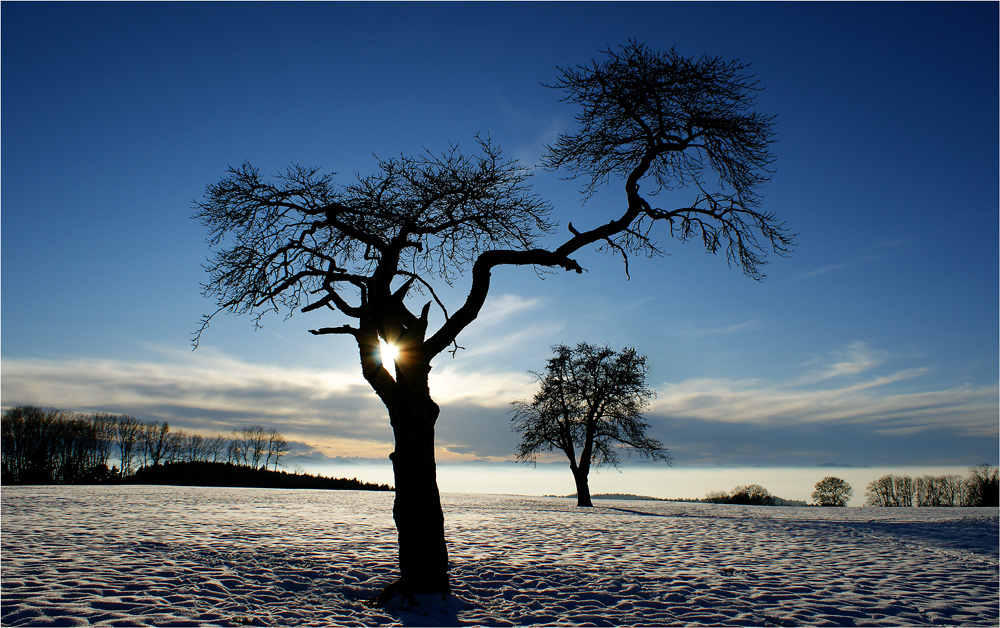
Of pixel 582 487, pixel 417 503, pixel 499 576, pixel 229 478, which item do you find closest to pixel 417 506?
pixel 417 503

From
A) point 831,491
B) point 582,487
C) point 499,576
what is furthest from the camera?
point 831,491

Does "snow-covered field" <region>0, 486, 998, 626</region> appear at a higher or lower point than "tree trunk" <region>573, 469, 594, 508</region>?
higher

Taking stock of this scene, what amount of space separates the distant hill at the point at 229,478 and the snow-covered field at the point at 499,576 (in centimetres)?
4361

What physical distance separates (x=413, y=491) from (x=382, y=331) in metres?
2.86

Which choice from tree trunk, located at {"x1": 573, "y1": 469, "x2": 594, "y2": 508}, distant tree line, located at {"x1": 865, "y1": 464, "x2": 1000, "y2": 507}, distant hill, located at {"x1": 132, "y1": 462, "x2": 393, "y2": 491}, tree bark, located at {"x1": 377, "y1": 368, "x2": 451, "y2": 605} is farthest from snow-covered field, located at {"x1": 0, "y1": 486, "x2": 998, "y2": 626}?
distant tree line, located at {"x1": 865, "y1": 464, "x2": 1000, "y2": 507}

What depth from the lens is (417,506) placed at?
8.27 meters

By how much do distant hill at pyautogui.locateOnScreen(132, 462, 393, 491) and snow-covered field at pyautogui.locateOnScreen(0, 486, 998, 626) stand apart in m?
43.6

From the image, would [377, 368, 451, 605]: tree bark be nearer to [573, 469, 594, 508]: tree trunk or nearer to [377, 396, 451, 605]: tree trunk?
[377, 396, 451, 605]: tree trunk

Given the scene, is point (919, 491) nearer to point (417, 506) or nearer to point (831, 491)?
point (831, 491)

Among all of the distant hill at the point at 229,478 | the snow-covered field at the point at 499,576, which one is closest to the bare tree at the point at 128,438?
the distant hill at the point at 229,478

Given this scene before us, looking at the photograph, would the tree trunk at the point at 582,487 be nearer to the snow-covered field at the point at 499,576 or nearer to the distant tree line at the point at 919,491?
the snow-covered field at the point at 499,576

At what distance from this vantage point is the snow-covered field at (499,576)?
6980 mm

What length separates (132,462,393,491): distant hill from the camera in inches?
2281

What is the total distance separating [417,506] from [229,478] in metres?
72.2
